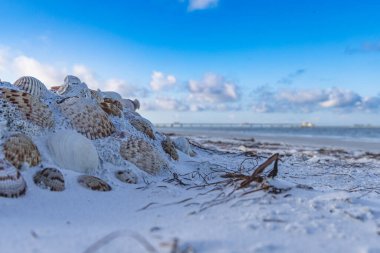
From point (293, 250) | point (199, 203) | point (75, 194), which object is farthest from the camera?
point (75, 194)

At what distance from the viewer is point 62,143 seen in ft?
10.5

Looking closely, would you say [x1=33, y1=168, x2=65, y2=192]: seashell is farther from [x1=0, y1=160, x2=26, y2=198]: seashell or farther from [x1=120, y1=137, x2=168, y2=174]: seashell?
[x1=120, y1=137, x2=168, y2=174]: seashell

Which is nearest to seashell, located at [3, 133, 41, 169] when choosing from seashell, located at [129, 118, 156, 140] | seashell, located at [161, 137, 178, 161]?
seashell, located at [129, 118, 156, 140]

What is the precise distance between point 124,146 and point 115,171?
0.55 m

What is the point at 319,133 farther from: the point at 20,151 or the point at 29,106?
the point at 20,151

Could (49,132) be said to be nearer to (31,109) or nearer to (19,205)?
(31,109)

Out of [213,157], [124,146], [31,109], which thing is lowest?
[213,157]

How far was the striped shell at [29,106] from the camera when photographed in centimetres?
350

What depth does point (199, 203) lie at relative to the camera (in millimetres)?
2520

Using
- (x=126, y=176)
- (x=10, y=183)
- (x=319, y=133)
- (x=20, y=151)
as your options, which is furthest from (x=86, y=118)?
(x=319, y=133)

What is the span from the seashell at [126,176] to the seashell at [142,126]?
1585 millimetres

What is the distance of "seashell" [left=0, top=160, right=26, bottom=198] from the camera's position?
235 cm

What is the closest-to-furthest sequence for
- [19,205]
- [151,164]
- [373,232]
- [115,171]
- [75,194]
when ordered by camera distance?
[373,232]
[19,205]
[75,194]
[115,171]
[151,164]

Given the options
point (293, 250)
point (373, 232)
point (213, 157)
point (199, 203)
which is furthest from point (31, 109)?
point (213, 157)
